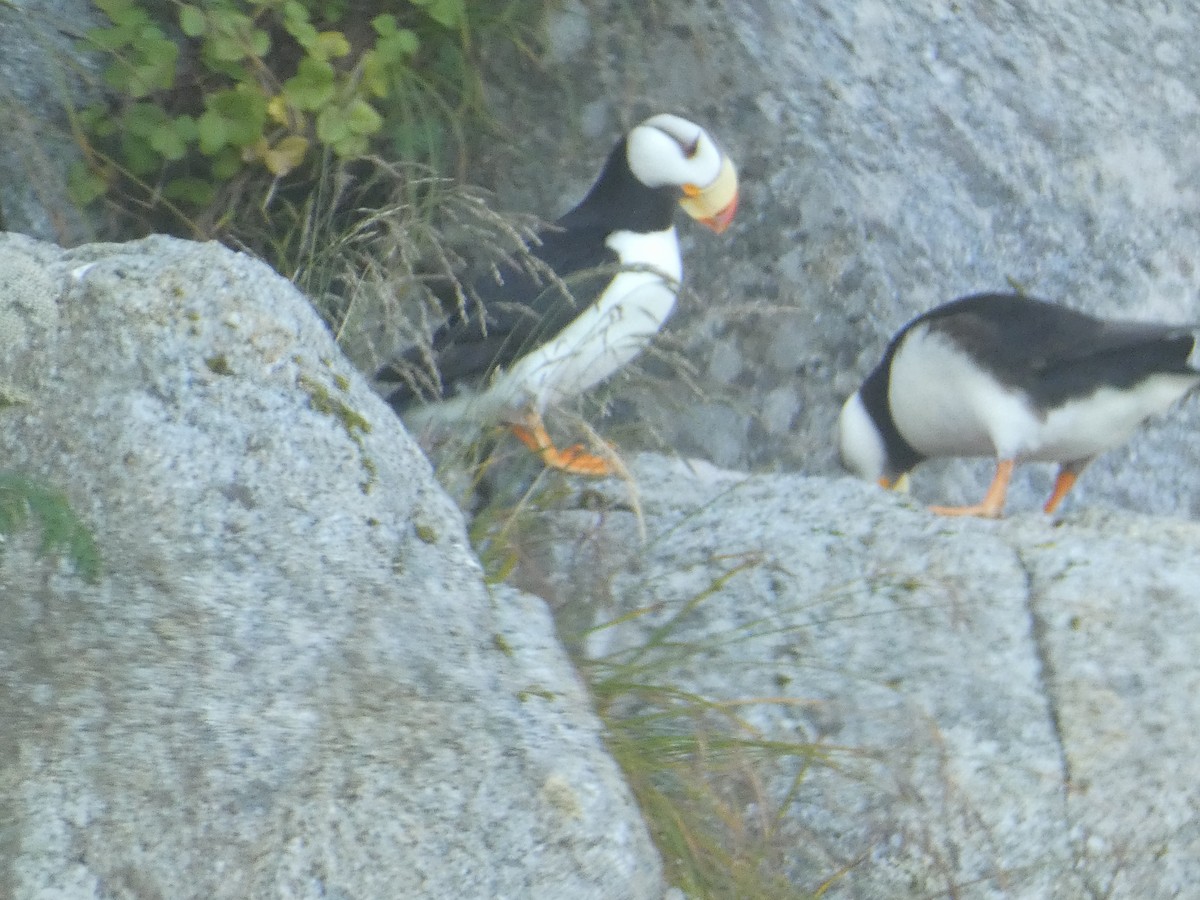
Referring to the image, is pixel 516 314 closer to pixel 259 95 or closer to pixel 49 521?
pixel 259 95

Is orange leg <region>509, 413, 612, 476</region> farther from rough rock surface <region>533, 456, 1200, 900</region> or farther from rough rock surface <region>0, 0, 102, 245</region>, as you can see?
rough rock surface <region>0, 0, 102, 245</region>

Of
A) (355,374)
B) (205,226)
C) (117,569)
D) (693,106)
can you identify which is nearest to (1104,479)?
(693,106)

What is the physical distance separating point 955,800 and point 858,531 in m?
0.66

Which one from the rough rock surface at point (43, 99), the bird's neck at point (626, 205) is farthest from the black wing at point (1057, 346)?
the rough rock surface at point (43, 99)

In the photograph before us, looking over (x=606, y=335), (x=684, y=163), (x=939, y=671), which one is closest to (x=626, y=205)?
(x=684, y=163)

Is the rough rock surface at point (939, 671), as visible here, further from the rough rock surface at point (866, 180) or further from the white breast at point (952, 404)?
the rough rock surface at point (866, 180)

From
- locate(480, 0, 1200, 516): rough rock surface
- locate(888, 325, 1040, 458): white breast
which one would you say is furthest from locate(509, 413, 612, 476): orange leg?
locate(888, 325, 1040, 458): white breast

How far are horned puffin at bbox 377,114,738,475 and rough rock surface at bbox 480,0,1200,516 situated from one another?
26cm

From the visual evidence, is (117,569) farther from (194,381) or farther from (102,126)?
(102,126)

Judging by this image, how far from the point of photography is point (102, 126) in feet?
15.1

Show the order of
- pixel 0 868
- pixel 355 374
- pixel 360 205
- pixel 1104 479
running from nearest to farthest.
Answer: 1. pixel 0 868
2. pixel 355 374
3. pixel 360 205
4. pixel 1104 479

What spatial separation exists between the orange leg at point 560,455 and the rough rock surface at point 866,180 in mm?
843

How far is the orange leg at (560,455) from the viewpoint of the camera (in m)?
3.55

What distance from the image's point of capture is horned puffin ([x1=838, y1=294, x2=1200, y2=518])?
454 centimetres
